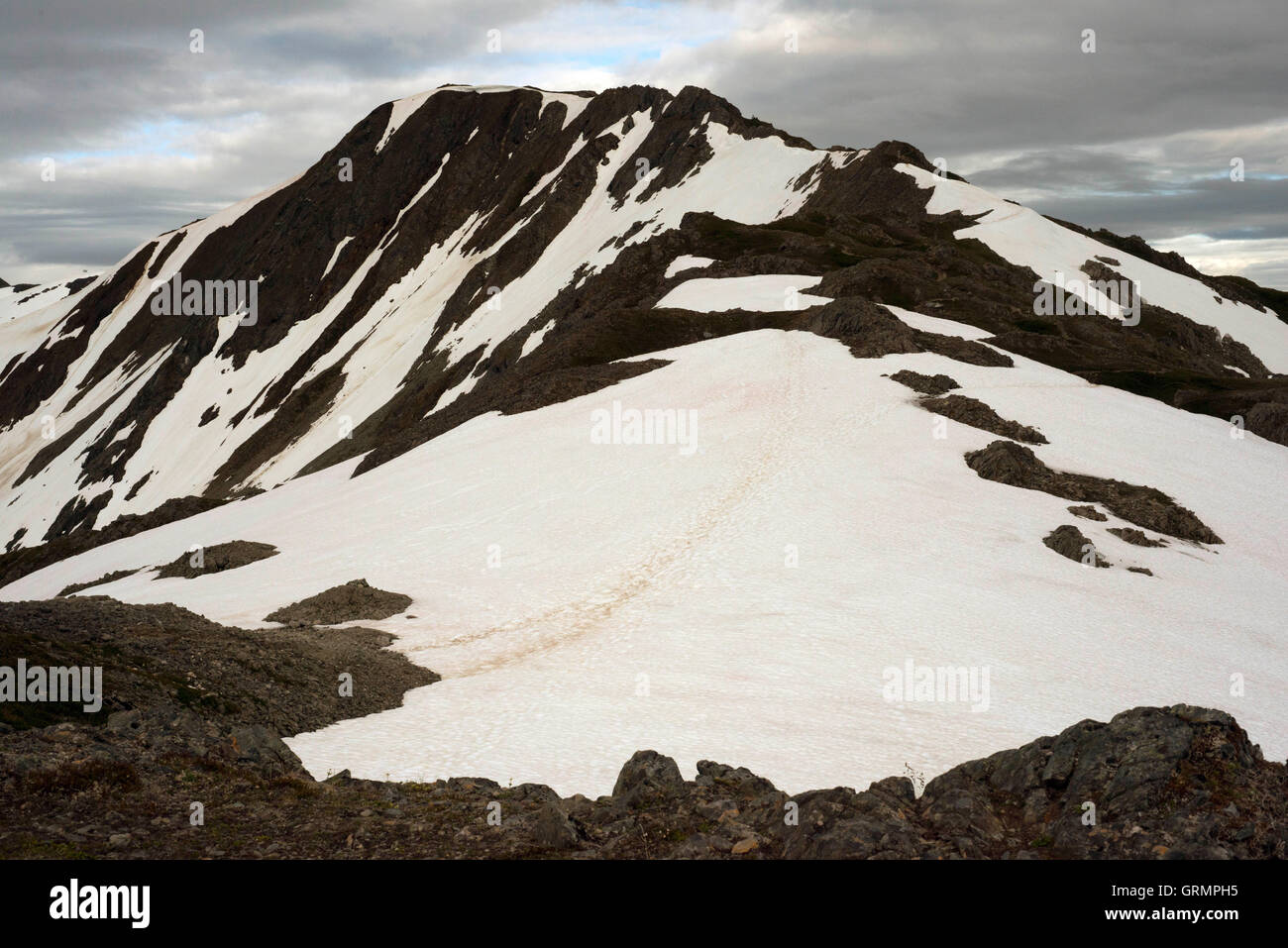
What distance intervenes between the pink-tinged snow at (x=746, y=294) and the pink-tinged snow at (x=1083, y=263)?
28.5 metres

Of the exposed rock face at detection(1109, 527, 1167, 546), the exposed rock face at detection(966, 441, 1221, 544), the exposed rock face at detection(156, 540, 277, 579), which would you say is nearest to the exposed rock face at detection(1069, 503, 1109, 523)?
the exposed rock face at detection(1109, 527, 1167, 546)

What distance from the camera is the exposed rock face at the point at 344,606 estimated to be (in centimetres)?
2795

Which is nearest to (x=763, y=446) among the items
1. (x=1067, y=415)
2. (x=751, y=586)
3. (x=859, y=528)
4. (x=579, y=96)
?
(x=859, y=528)

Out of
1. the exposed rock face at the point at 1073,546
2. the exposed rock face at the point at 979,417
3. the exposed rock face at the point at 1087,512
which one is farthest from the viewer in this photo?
the exposed rock face at the point at 979,417

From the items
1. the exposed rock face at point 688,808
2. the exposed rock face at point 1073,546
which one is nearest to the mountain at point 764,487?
the exposed rock face at point 1073,546

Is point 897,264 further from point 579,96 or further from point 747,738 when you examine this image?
point 579,96

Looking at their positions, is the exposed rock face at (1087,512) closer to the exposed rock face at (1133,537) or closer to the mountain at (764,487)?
the mountain at (764,487)

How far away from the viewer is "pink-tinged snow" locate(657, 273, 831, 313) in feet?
222

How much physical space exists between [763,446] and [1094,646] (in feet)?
58.7

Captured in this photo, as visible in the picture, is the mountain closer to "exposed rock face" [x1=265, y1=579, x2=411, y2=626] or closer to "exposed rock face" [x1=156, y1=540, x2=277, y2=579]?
"exposed rock face" [x1=156, y1=540, x2=277, y2=579]

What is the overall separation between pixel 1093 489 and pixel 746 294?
34.3m

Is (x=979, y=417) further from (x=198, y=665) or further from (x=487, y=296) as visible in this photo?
(x=487, y=296)

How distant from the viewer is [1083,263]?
3629 inches

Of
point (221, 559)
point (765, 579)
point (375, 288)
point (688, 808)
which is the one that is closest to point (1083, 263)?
point (765, 579)
